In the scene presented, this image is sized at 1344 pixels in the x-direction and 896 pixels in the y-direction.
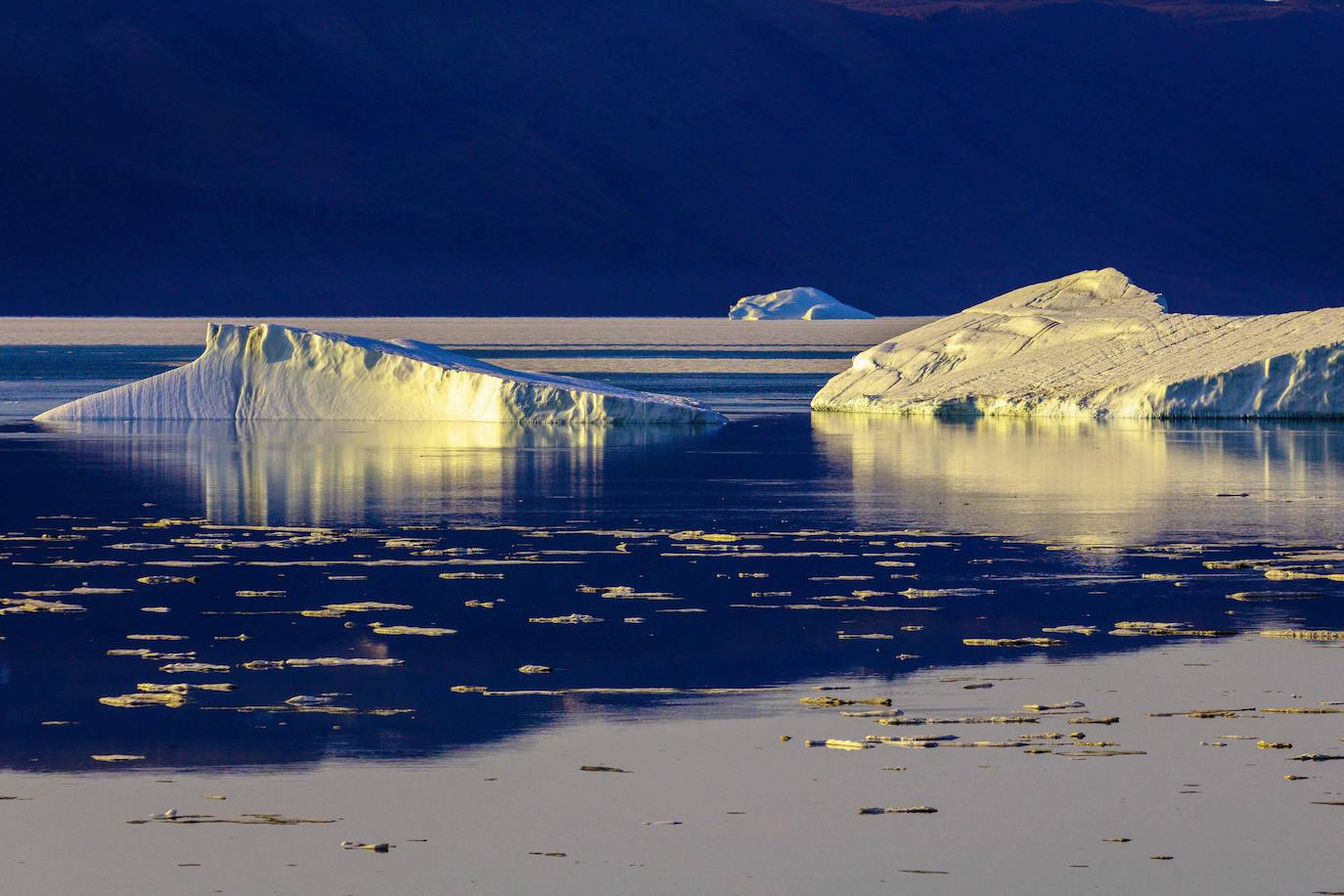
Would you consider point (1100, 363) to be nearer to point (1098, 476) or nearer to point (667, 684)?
point (1098, 476)

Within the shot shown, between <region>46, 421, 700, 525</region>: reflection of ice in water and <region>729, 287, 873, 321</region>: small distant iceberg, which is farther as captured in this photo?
<region>729, 287, 873, 321</region>: small distant iceberg

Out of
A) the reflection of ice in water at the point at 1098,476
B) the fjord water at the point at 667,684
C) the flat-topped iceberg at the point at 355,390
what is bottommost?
the fjord water at the point at 667,684

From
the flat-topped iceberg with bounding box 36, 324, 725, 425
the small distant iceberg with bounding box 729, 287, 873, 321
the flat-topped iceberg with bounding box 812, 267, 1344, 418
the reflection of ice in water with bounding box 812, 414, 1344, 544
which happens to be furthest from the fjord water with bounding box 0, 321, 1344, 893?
the small distant iceberg with bounding box 729, 287, 873, 321

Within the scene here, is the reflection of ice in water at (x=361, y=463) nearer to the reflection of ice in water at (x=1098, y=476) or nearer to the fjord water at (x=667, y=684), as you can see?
the fjord water at (x=667, y=684)

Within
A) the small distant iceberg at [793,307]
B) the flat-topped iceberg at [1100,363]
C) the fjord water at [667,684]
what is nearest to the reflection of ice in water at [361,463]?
the fjord water at [667,684]

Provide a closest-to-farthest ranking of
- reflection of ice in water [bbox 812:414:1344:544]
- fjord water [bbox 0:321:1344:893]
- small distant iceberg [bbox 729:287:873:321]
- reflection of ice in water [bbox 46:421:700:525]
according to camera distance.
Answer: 1. fjord water [bbox 0:321:1344:893]
2. reflection of ice in water [bbox 812:414:1344:544]
3. reflection of ice in water [bbox 46:421:700:525]
4. small distant iceberg [bbox 729:287:873:321]

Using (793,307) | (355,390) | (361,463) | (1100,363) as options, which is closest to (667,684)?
(361,463)

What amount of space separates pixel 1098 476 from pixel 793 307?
134 metres

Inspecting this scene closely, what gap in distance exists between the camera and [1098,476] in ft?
66.8

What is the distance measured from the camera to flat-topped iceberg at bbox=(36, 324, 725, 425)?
1134 inches

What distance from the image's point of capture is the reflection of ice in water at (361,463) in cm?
1712

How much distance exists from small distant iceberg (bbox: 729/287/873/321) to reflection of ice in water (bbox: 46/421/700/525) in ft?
404

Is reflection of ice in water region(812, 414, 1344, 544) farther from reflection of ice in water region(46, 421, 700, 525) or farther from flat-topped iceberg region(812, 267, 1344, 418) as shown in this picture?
reflection of ice in water region(46, 421, 700, 525)

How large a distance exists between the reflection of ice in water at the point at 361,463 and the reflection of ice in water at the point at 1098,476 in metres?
2.78
